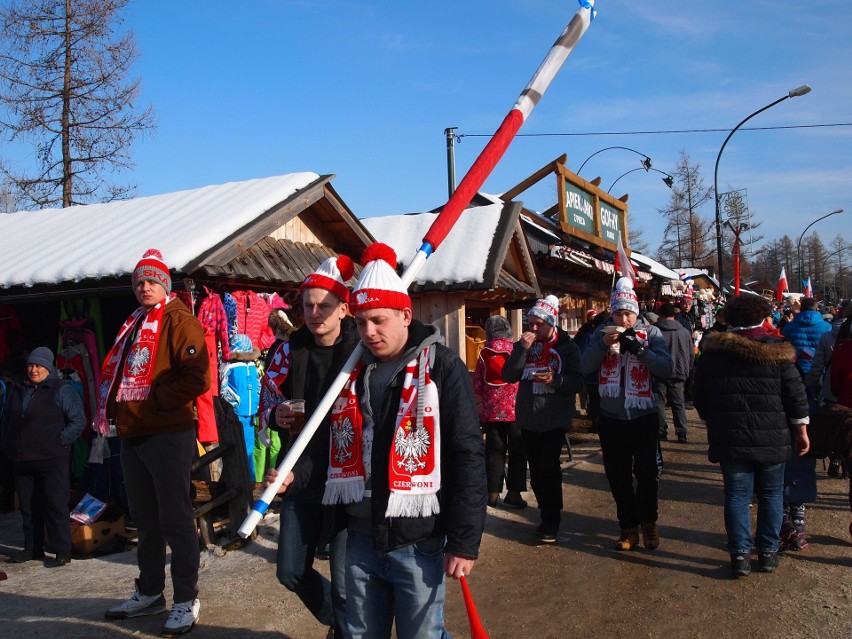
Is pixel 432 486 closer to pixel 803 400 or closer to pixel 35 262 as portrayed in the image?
pixel 803 400

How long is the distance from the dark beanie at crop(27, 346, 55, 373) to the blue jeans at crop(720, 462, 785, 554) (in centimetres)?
546

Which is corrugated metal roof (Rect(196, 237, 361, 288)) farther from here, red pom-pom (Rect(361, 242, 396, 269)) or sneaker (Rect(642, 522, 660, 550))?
sneaker (Rect(642, 522, 660, 550))

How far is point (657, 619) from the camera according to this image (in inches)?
177

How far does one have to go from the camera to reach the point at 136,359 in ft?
14.5

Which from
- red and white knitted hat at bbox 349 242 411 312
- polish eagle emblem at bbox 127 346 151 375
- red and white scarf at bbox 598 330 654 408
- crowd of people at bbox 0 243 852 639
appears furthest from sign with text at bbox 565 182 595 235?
red and white knitted hat at bbox 349 242 411 312

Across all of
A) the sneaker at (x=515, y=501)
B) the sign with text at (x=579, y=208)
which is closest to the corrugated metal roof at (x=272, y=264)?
the sneaker at (x=515, y=501)

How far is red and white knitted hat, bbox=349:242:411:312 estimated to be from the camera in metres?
2.91

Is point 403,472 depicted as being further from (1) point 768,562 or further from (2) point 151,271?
(1) point 768,562

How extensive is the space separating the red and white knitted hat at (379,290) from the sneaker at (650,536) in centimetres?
376

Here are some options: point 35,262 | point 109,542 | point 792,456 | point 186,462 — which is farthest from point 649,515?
point 35,262

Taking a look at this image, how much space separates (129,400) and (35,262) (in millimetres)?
4722

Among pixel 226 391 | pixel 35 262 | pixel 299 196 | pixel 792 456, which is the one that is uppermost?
pixel 299 196

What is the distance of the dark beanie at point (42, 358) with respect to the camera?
6.25m

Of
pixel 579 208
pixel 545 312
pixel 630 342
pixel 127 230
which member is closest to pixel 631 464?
pixel 630 342
